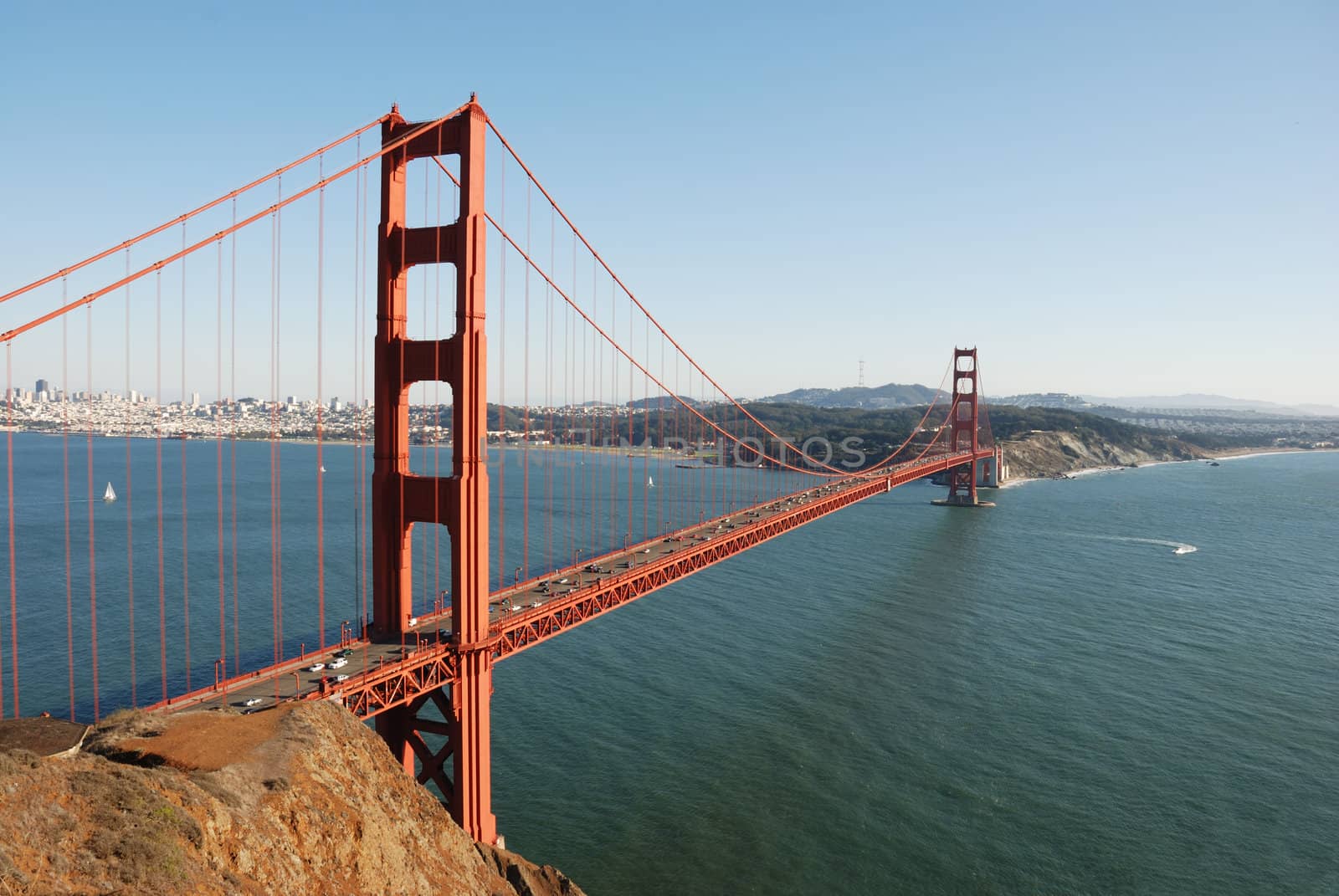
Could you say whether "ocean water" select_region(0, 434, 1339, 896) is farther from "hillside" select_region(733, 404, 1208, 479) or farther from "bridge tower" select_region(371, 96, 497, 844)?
"hillside" select_region(733, 404, 1208, 479)

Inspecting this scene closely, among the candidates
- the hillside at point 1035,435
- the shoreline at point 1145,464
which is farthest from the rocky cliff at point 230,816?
the hillside at point 1035,435

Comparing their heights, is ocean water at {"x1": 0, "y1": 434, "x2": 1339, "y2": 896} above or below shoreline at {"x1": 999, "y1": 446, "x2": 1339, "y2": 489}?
below

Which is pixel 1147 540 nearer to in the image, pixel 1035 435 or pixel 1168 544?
pixel 1168 544

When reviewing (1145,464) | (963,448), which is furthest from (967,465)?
(1145,464)

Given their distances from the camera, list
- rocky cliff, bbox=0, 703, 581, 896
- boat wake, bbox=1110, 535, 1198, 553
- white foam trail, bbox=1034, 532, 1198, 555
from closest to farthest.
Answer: rocky cliff, bbox=0, 703, 581, 896 → boat wake, bbox=1110, 535, 1198, 553 → white foam trail, bbox=1034, 532, 1198, 555

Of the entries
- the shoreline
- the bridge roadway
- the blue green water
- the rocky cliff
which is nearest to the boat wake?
the blue green water

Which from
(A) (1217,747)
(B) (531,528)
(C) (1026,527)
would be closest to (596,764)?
(A) (1217,747)

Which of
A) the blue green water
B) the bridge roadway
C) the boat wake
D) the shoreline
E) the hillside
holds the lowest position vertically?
the blue green water
